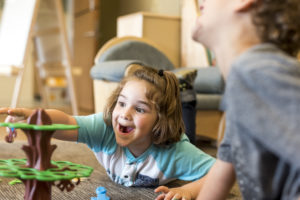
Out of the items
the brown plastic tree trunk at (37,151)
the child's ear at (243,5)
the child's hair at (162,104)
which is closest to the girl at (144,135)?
the child's hair at (162,104)

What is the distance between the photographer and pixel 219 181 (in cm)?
67

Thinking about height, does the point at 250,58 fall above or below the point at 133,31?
below

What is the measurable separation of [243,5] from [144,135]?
20.8 inches

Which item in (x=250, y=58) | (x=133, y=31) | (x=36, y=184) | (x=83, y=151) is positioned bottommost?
(x=83, y=151)

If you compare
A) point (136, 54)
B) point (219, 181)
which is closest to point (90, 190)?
point (219, 181)

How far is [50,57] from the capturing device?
294 cm

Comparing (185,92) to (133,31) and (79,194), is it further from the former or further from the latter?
(133,31)

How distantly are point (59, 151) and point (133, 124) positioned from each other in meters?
0.70

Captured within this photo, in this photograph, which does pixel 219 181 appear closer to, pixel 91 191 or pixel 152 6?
pixel 91 191

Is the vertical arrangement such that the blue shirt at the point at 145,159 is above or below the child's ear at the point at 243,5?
below

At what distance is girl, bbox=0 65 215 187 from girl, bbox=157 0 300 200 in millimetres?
369

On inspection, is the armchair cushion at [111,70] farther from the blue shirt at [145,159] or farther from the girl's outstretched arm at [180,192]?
the girl's outstretched arm at [180,192]

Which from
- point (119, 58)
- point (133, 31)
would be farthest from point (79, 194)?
point (133, 31)

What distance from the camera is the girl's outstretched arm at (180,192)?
0.92 meters
